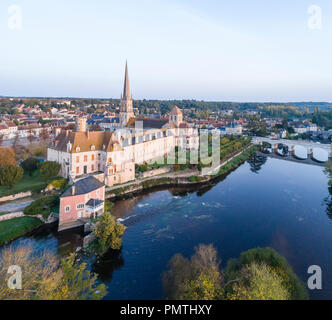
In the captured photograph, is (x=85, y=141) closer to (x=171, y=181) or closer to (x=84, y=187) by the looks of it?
(x=84, y=187)

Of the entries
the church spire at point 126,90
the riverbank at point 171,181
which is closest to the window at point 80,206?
the riverbank at point 171,181

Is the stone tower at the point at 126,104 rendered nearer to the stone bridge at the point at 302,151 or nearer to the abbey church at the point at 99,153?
the abbey church at the point at 99,153

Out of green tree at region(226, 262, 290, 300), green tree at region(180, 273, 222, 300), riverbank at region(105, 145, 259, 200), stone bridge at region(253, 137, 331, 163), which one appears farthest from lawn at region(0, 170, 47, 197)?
stone bridge at region(253, 137, 331, 163)

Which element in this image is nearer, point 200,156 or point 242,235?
point 242,235
